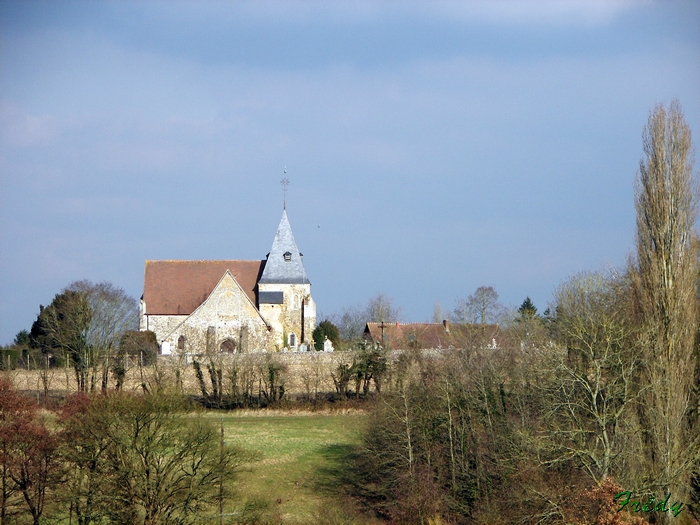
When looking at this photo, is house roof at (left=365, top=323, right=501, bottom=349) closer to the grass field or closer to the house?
the house

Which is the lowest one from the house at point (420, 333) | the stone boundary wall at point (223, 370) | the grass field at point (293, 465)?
the grass field at point (293, 465)

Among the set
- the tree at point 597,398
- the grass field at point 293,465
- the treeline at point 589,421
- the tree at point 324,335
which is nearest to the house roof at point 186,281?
the tree at point 324,335

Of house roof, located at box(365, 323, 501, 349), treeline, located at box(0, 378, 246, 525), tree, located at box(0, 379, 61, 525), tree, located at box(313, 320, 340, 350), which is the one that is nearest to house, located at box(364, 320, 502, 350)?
house roof, located at box(365, 323, 501, 349)

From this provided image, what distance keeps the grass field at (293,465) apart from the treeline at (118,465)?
1.60m

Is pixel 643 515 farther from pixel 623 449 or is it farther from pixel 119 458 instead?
pixel 119 458

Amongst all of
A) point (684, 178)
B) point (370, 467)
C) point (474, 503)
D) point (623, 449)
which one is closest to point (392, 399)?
point (370, 467)

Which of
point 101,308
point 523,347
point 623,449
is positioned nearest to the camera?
point 623,449

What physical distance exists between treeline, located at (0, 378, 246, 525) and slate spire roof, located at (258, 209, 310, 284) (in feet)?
106

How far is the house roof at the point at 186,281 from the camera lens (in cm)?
5725

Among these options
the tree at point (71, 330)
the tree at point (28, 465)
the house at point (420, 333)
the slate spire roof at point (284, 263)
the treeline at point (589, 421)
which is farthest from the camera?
the slate spire roof at point (284, 263)

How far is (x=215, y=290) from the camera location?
183ft

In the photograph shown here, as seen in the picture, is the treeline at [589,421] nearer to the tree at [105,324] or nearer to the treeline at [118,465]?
the treeline at [118,465]

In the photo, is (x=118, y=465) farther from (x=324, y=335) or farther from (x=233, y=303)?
(x=324, y=335)

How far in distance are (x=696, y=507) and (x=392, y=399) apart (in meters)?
10.2
